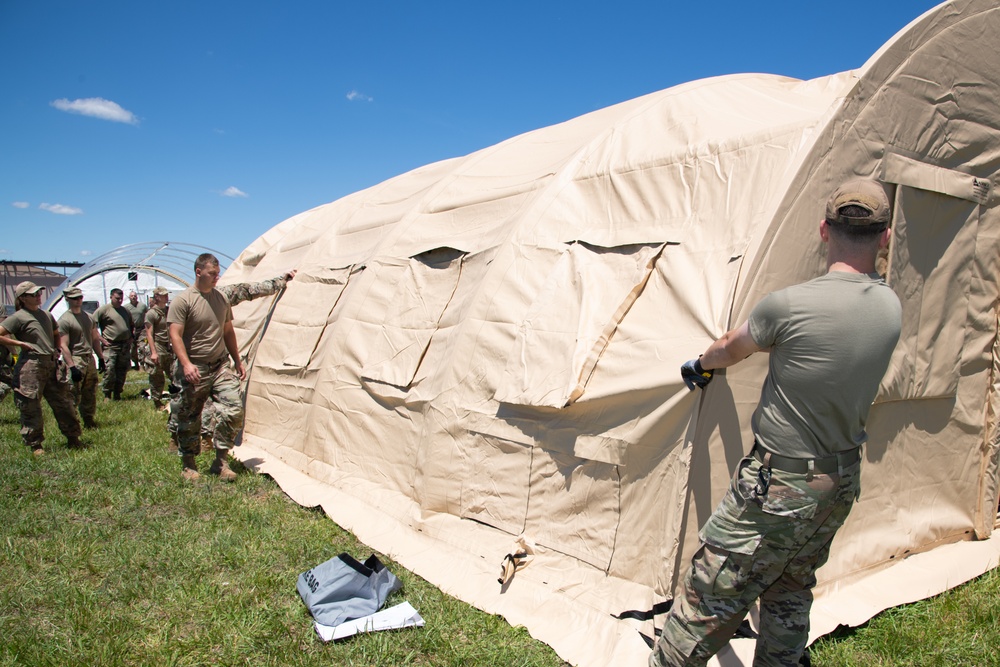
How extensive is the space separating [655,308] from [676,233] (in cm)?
57

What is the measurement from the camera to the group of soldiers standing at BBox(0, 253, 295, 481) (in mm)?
7000

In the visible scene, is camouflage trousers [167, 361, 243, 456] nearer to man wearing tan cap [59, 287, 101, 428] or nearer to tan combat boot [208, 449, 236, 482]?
tan combat boot [208, 449, 236, 482]

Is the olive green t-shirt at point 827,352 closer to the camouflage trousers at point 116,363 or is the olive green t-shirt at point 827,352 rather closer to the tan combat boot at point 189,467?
the tan combat boot at point 189,467

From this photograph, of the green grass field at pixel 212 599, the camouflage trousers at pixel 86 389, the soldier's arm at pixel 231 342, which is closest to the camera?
the green grass field at pixel 212 599

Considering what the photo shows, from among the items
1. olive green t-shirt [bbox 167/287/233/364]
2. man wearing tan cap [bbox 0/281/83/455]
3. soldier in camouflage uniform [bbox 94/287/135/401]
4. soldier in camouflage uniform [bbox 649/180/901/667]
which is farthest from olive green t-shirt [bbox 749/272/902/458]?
soldier in camouflage uniform [bbox 94/287/135/401]

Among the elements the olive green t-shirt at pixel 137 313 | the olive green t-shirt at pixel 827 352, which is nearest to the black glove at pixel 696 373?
the olive green t-shirt at pixel 827 352

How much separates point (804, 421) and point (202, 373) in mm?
6166

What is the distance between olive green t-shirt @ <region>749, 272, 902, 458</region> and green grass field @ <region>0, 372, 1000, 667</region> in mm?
1616

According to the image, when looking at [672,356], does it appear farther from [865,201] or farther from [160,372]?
[160,372]

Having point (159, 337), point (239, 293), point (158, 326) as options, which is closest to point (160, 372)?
point (159, 337)

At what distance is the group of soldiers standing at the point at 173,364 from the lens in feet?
23.0

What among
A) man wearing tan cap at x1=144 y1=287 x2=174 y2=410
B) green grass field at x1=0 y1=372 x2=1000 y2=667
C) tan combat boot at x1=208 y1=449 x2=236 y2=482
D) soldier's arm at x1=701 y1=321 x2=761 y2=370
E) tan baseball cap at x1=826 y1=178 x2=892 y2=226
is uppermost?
tan baseball cap at x1=826 y1=178 x2=892 y2=226

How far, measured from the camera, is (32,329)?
27.1ft

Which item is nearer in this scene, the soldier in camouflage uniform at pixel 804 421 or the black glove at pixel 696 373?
the soldier in camouflage uniform at pixel 804 421
